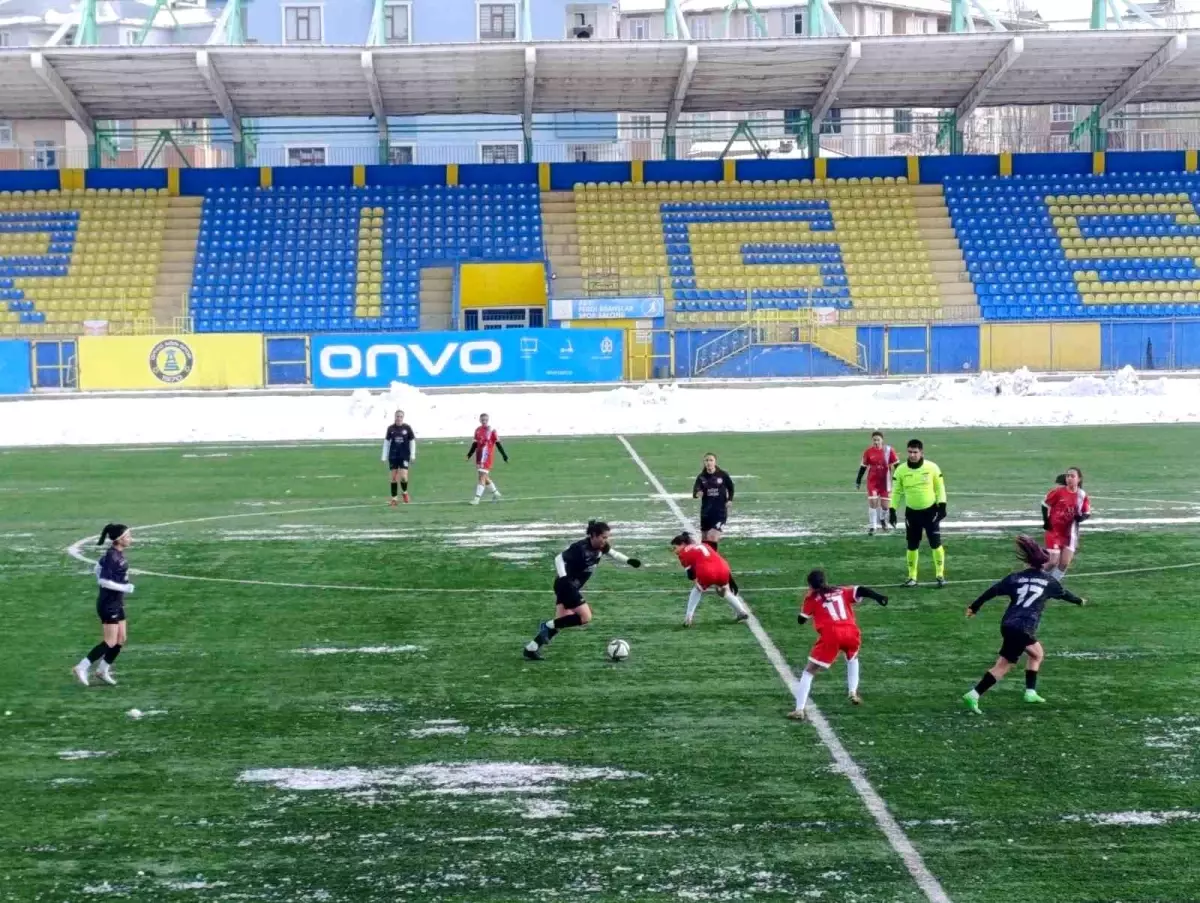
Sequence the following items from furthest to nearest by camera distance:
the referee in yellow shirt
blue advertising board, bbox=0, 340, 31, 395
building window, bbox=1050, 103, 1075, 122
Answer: building window, bbox=1050, 103, 1075, 122 < blue advertising board, bbox=0, 340, 31, 395 < the referee in yellow shirt

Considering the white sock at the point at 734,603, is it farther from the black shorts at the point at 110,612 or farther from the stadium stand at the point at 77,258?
the stadium stand at the point at 77,258

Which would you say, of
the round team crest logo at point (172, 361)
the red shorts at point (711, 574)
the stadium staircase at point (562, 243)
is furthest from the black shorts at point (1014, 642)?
the stadium staircase at point (562, 243)

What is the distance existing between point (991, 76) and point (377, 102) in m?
23.6

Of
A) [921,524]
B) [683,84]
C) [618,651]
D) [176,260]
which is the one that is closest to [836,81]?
[683,84]

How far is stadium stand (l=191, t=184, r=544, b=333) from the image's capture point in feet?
204

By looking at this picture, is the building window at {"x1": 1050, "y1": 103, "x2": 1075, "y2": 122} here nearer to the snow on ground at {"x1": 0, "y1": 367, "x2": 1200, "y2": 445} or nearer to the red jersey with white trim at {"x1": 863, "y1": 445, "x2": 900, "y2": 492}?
the snow on ground at {"x1": 0, "y1": 367, "x2": 1200, "y2": 445}

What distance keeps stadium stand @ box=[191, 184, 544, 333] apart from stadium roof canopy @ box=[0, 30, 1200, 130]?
3.54 m

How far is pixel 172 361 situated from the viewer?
59.0m

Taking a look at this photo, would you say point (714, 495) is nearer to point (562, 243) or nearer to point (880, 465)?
point (880, 465)

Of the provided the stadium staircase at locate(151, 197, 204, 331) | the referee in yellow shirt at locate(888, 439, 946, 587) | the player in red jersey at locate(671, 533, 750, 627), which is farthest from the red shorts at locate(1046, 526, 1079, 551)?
the stadium staircase at locate(151, 197, 204, 331)

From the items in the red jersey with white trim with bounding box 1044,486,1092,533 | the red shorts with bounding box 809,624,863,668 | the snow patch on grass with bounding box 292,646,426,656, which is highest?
the red jersey with white trim with bounding box 1044,486,1092,533

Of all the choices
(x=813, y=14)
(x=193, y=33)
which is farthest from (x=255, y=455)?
(x=193, y=33)

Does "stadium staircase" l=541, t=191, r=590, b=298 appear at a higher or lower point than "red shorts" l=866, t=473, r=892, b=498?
higher

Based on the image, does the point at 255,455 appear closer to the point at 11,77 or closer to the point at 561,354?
the point at 561,354
